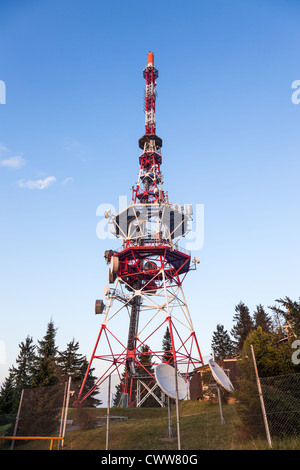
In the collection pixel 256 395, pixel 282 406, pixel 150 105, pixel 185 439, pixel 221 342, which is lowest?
pixel 185 439

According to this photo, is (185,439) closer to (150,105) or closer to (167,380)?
(167,380)

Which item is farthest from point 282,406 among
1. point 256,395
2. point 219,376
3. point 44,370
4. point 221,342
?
point 221,342

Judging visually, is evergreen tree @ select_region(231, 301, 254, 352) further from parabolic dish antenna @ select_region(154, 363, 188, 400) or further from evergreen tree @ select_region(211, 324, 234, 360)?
parabolic dish antenna @ select_region(154, 363, 188, 400)

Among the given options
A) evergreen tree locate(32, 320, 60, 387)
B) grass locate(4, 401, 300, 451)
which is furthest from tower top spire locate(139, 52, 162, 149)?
grass locate(4, 401, 300, 451)

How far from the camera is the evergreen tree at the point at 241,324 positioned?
202ft

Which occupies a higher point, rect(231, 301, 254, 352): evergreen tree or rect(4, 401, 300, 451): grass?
rect(231, 301, 254, 352): evergreen tree

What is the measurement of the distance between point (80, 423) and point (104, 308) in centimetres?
1558

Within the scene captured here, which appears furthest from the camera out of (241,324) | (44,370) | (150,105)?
(241,324)

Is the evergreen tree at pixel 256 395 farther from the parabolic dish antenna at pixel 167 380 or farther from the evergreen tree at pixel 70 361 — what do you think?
the evergreen tree at pixel 70 361

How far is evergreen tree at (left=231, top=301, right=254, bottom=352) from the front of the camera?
61522 millimetres

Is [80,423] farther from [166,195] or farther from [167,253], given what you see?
[166,195]

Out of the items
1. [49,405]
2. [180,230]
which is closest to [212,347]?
[180,230]

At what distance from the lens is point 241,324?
65.7 metres
